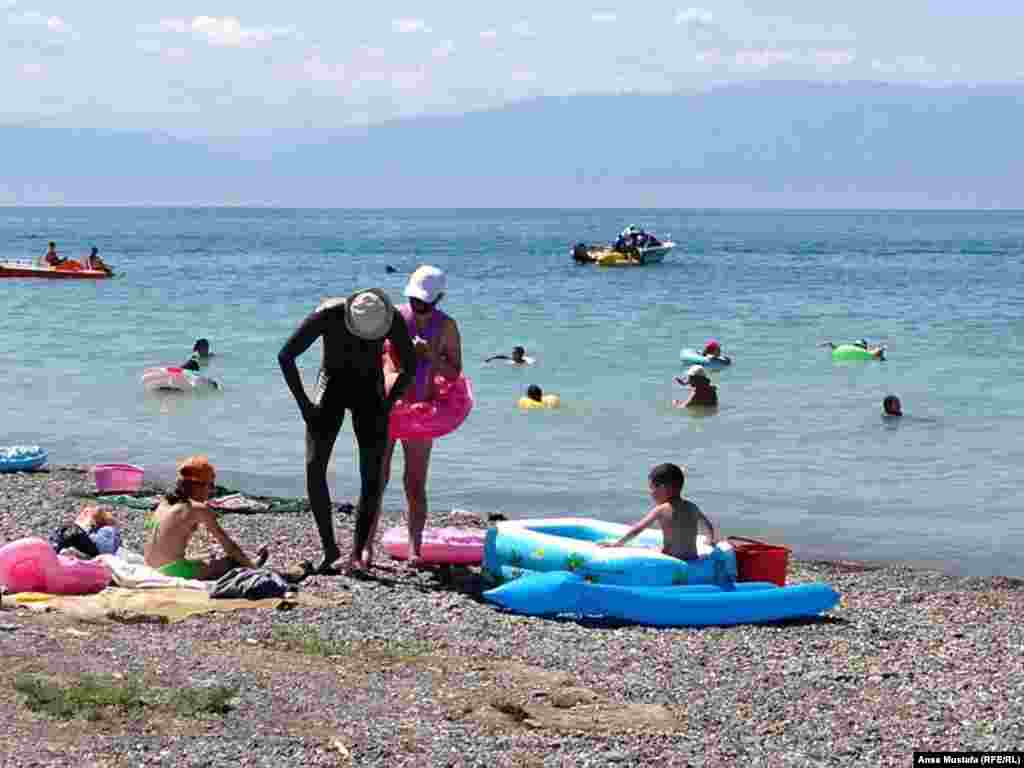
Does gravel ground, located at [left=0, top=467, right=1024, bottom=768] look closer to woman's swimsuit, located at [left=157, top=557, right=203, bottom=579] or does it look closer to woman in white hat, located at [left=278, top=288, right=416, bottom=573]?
woman in white hat, located at [left=278, top=288, right=416, bottom=573]

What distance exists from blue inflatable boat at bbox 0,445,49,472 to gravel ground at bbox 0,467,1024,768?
6.42 metres

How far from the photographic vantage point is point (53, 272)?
179 feet

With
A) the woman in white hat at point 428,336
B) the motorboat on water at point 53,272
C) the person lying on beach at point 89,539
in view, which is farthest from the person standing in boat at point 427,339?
the motorboat on water at point 53,272

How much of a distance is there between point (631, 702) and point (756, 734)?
26.2 inches

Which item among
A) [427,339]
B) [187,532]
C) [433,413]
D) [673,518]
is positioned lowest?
[187,532]

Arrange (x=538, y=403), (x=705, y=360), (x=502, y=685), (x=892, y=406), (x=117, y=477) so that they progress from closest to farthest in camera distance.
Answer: (x=502, y=685)
(x=117, y=477)
(x=892, y=406)
(x=538, y=403)
(x=705, y=360)

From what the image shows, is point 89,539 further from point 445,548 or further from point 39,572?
point 445,548

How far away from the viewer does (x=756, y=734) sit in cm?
751

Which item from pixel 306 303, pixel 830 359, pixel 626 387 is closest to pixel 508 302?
pixel 306 303

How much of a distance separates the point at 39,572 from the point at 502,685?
10.0ft

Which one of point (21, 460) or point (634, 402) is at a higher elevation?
point (21, 460)

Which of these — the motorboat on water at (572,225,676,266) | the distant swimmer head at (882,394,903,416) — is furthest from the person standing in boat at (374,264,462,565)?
the motorboat on water at (572,225,676,266)

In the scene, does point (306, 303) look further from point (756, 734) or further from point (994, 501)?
point (756, 734)

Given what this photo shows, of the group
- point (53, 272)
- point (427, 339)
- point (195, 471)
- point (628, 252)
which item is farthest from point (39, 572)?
point (628, 252)
